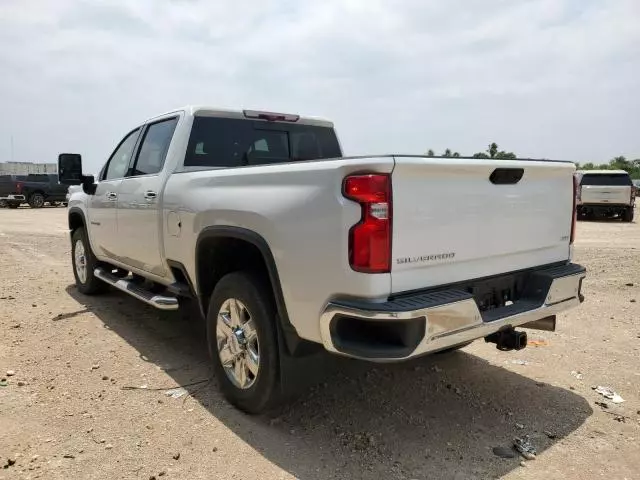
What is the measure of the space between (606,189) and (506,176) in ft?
55.6

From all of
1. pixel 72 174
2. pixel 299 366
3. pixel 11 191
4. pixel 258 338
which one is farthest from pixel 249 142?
pixel 11 191

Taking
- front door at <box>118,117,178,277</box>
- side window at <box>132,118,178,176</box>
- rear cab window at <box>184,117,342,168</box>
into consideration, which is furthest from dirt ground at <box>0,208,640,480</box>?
rear cab window at <box>184,117,342,168</box>

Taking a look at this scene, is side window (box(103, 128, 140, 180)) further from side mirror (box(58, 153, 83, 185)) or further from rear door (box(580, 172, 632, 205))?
rear door (box(580, 172, 632, 205))

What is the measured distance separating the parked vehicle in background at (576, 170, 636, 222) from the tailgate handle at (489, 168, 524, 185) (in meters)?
16.2

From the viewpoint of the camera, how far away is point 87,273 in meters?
6.54

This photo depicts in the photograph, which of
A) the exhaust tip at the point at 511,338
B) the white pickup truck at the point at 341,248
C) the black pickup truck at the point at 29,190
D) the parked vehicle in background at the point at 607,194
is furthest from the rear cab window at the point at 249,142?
the black pickup truck at the point at 29,190

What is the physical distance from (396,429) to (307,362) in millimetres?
754

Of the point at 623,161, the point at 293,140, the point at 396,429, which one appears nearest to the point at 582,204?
the point at 293,140

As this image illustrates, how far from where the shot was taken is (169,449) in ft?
10.2

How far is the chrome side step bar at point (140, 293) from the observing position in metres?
4.26

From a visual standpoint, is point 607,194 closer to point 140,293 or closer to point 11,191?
point 140,293

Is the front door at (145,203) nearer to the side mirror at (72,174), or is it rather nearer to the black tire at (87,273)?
the side mirror at (72,174)

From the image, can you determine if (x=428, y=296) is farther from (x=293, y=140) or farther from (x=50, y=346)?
(x=50, y=346)

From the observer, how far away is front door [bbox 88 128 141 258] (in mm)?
5387
